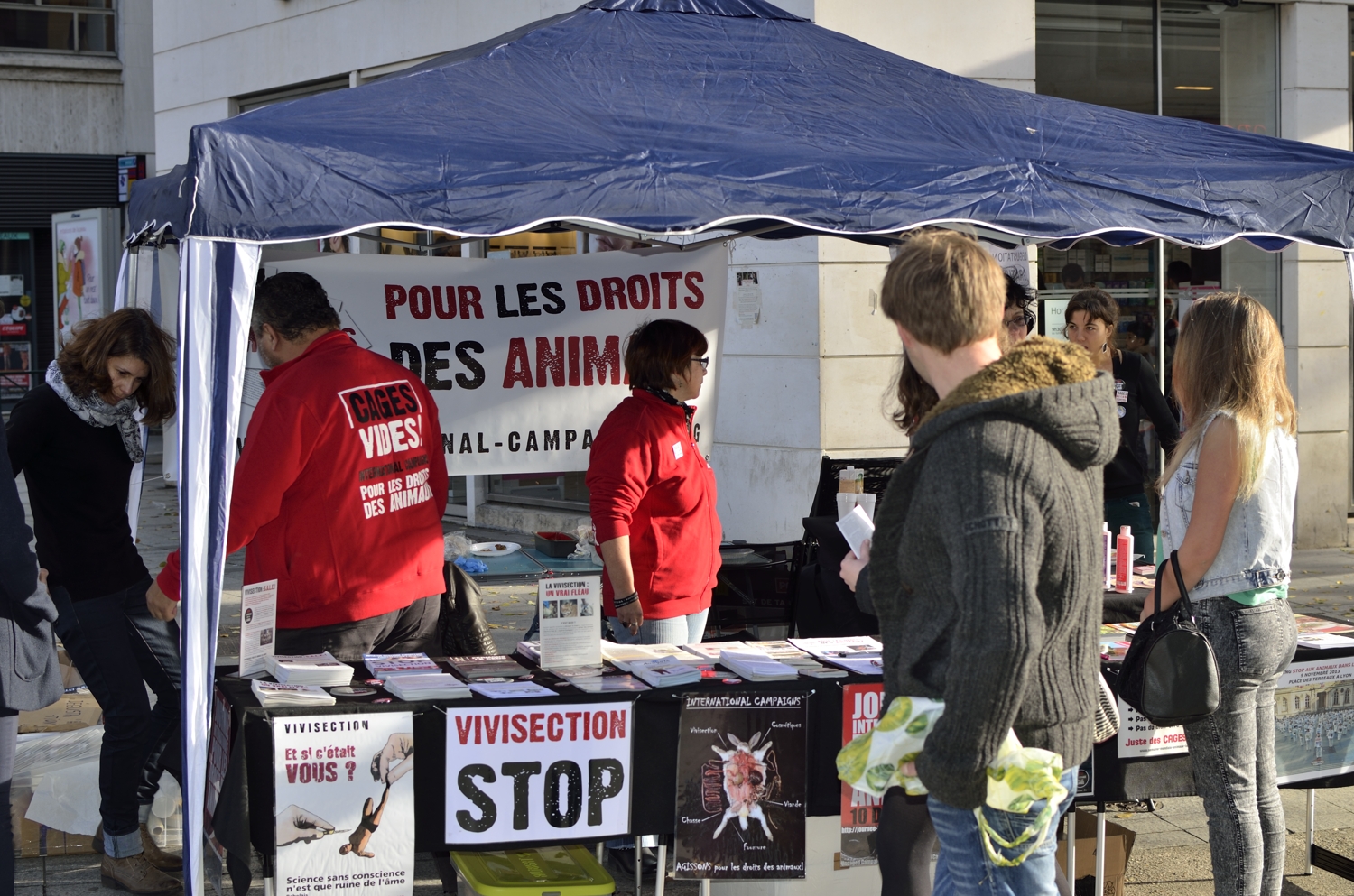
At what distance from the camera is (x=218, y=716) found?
3.55 m

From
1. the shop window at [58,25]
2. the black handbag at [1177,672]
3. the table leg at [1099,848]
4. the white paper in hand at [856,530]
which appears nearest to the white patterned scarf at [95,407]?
the white paper in hand at [856,530]

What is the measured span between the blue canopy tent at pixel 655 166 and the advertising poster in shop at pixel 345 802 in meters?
0.25

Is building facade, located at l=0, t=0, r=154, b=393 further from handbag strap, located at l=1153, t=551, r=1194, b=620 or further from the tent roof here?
handbag strap, located at l=1153, t=551, r=1194, b=620

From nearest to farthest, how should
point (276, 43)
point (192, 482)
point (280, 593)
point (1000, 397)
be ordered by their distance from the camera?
point (1000, 397)
point (192, 482)
point (280, 593)
point (276, 43)

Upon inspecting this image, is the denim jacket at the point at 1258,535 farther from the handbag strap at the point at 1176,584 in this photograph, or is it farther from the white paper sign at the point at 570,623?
the white paper sign at the point at 570,623

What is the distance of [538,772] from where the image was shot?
11.1ft

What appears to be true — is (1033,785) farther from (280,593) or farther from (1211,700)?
(280,593)

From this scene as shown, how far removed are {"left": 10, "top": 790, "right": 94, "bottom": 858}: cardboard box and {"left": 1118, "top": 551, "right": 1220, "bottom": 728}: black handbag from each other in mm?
3481

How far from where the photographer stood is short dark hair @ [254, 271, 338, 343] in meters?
3.83

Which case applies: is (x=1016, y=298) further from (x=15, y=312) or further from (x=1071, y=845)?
(x=15, y=312)

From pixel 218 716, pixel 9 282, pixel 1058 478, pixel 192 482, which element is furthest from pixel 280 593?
pixel 9 282

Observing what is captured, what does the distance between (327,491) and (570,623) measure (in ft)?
2.55

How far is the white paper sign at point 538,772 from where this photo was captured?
11.0 ft

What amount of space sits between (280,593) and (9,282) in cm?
1697
